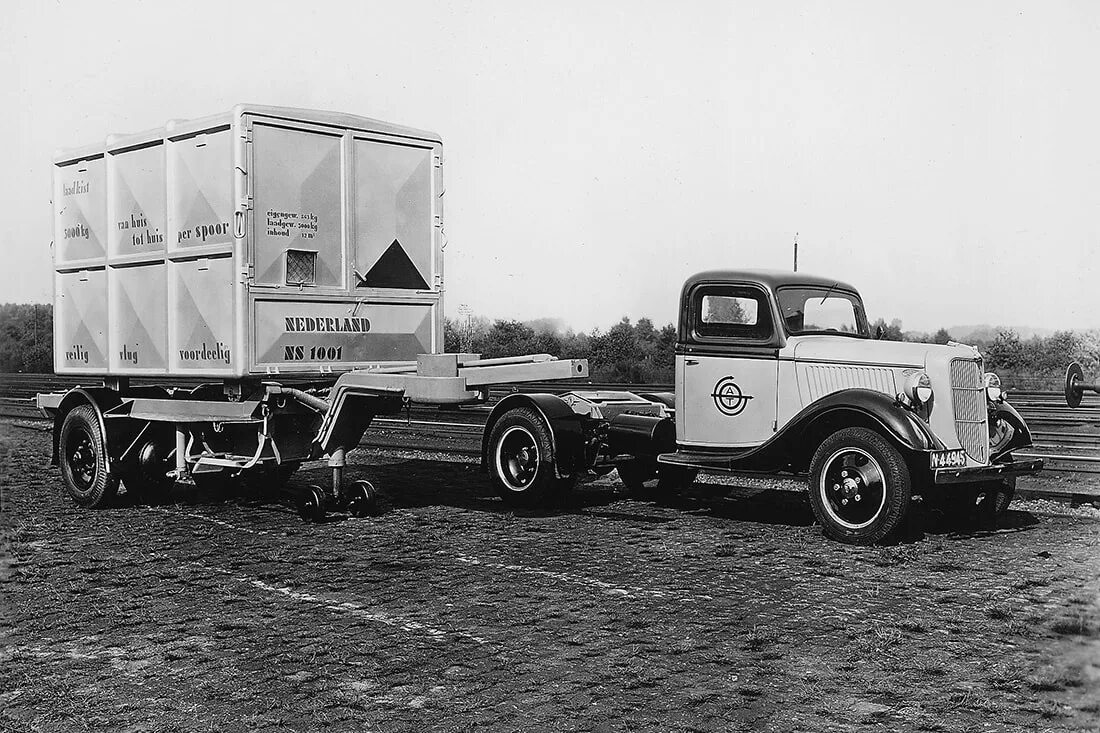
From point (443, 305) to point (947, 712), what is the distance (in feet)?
23.4

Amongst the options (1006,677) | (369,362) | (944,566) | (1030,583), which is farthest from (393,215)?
(1006,677)

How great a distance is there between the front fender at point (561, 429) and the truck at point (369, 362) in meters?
0.02

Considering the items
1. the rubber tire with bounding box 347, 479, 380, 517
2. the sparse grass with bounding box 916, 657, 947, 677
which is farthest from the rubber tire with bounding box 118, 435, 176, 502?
the sparse grass with bounding box 916, 657, 947, 677

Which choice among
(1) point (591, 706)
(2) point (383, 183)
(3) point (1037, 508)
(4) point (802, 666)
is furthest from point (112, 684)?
(3) point (1037, 508)

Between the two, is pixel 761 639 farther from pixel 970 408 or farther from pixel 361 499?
pixel 361 499

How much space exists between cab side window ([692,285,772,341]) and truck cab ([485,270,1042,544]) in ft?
0.04

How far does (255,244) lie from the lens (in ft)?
29.4

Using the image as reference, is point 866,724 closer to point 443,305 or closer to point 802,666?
point 802,666

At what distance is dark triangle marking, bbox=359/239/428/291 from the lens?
9.90m

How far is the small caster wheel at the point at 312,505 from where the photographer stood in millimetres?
9102

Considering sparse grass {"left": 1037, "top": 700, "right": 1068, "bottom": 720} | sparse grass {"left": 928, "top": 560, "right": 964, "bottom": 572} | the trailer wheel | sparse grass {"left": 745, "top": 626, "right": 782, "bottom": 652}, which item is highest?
the trailer wheel

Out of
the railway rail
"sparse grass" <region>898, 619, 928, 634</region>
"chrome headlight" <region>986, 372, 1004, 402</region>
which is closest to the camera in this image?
"sparse grass" <region>898, 619, 928, 634</region>

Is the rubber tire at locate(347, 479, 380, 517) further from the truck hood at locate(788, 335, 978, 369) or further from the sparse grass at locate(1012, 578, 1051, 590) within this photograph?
the sparse grass at locate(1012, 578, 1051, 590)

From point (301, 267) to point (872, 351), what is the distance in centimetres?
509
